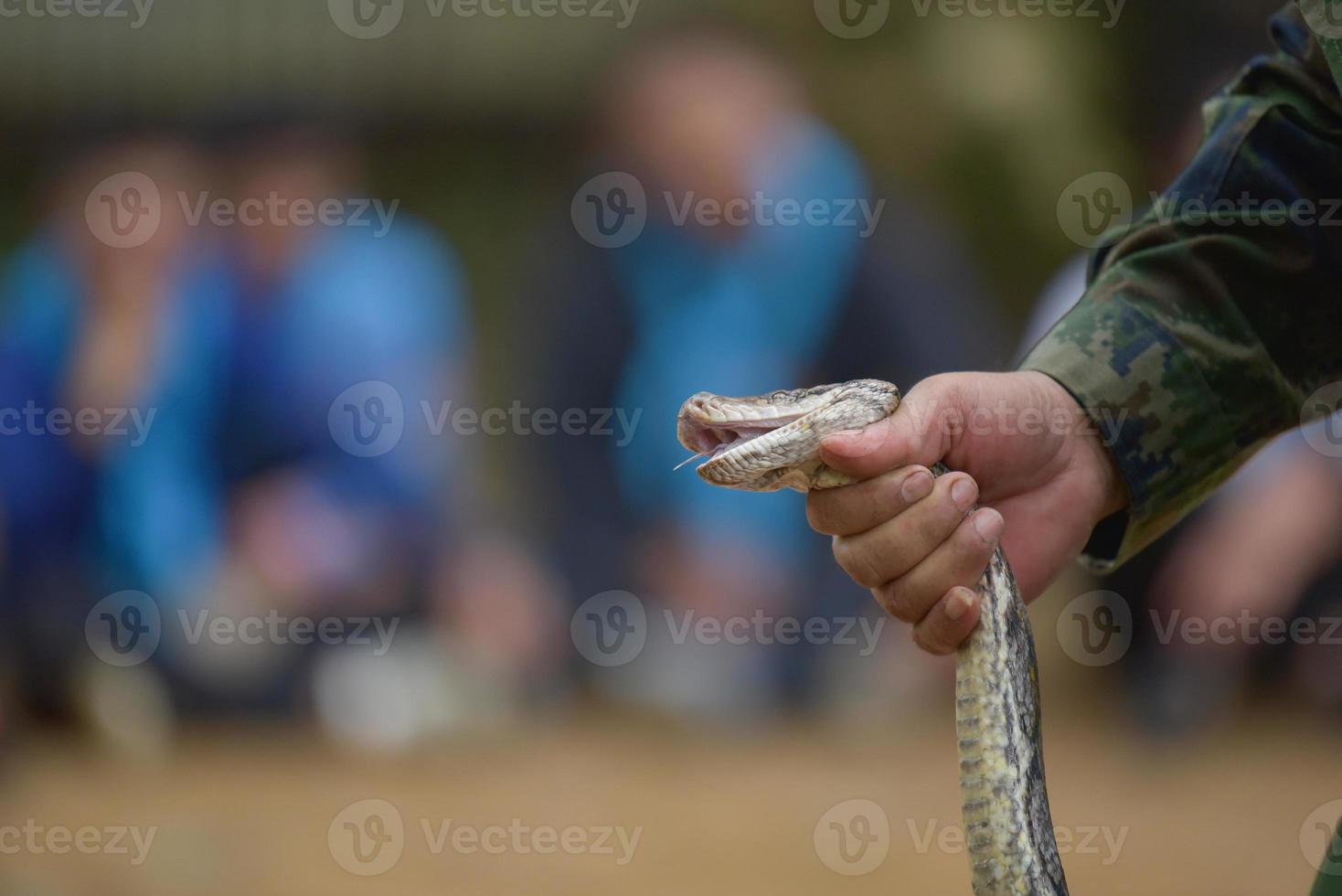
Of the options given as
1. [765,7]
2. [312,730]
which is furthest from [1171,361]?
[765,7]

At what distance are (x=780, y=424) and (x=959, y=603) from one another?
0.43 meters

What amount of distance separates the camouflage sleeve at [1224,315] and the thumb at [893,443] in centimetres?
28

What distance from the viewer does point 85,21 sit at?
10.2m

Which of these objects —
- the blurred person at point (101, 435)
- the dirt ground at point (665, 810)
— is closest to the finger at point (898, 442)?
the dirt ground at point (665, 810)

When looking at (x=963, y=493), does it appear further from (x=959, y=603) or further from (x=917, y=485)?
(x=959, y=603)

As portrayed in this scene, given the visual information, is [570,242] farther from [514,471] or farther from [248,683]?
[248,683]

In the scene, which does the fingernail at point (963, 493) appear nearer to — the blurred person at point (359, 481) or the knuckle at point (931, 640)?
the knuckle at point (931, 640)

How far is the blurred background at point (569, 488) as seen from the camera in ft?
21.2

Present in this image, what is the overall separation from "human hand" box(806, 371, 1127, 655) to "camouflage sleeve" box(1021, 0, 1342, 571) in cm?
8

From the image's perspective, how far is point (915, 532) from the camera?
8.29 feet

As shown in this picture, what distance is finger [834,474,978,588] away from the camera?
8.23ft

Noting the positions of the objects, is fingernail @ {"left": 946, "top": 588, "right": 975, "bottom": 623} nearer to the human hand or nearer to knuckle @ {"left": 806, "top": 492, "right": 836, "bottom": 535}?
the human hand

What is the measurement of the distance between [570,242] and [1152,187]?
3669 millimetres

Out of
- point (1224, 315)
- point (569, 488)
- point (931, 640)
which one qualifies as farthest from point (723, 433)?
point (569, 488)
